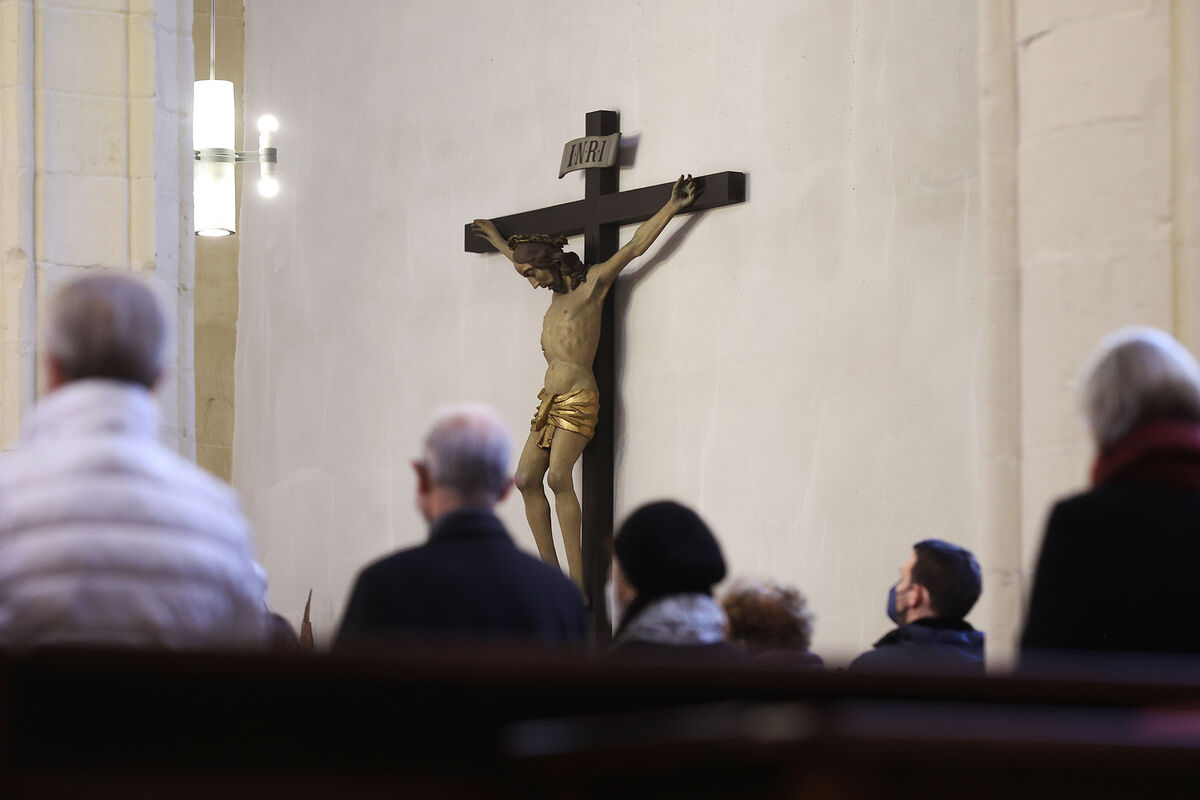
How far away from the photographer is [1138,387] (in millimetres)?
2404

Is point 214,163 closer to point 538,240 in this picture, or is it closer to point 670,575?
point 538,240

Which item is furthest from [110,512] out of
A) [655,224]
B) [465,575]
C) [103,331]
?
[655,224]

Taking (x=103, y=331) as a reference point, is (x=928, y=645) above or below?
below

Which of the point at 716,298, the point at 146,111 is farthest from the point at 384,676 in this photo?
the point at 716,298

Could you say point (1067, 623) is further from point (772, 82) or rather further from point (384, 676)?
point (772, 82)

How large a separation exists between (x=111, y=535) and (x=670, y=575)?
40.2 inches

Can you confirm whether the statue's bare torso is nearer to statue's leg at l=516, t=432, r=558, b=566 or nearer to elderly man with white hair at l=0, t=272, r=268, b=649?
statue's leg at l=516, t=432, r=558, b=566

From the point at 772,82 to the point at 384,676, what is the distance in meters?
6.75

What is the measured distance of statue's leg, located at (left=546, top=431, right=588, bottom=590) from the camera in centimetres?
834

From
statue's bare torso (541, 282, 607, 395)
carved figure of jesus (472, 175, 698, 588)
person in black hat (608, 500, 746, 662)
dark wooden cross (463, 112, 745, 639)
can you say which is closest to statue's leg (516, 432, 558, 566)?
carved figure of jesus (472, 175, 698, 588)

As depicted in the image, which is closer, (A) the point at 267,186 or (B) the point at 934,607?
(B) the point at 934,607

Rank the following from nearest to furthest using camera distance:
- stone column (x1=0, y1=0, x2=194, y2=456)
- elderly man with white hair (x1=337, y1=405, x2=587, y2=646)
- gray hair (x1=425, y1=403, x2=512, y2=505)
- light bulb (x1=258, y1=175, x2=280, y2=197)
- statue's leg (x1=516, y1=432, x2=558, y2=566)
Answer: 1. elderly man with white hair (x1=337, y1=405, x2=587, y2=646)
2. gray hair (x1=425, y1=403, x2=512, y2=505)
3. stone column (x1=0, y1=0, x2=194, y2=456)
4. statue's leg (x1=516, y1=432, x2=558, y2=566)
5. light bulb (x1=258, y1=175, x2=280, y2=197)

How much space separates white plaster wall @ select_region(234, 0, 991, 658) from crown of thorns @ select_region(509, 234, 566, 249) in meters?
0.45

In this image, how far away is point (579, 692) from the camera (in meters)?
1.43
